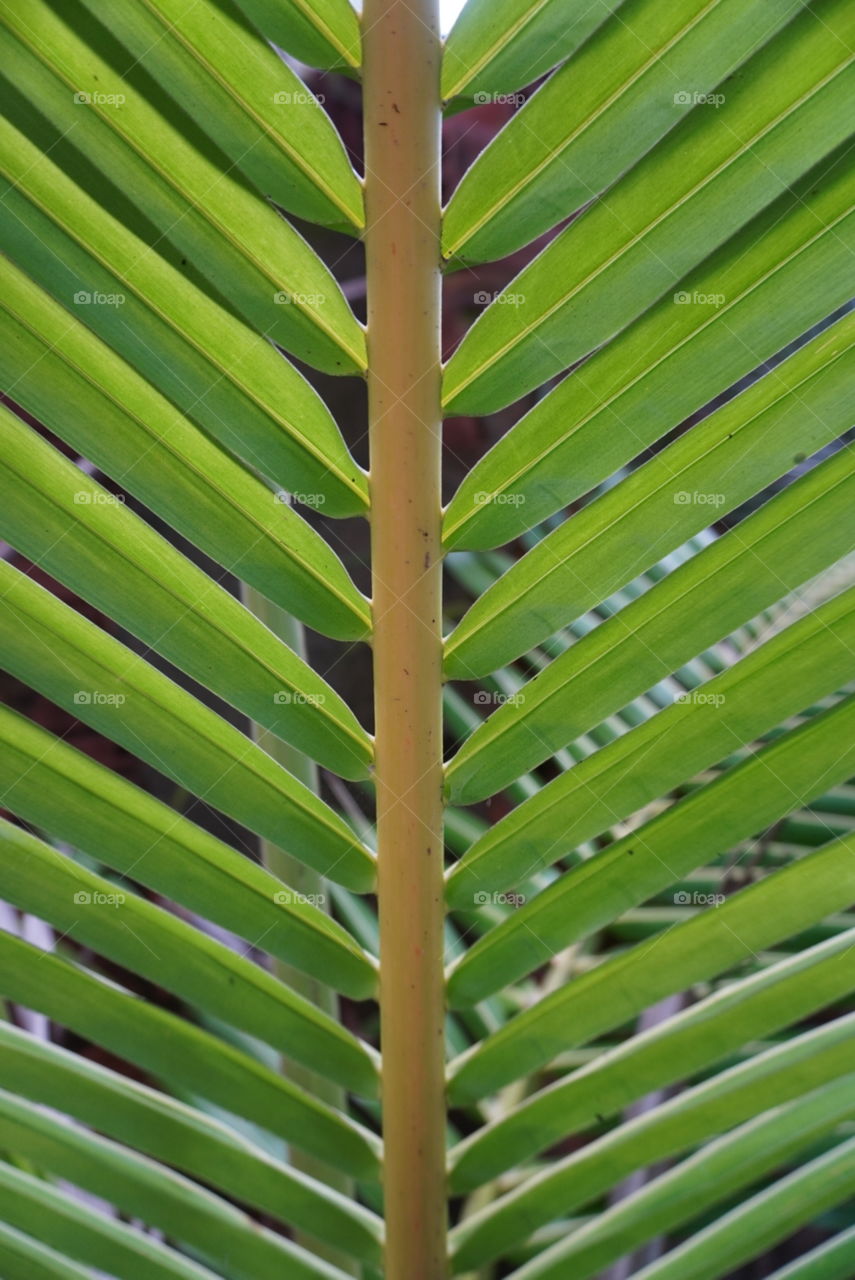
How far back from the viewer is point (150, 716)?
1.54 feet

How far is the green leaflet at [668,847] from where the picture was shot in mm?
445

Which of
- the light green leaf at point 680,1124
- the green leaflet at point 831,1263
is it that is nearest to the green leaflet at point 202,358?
the light green leaf at point 680,1124

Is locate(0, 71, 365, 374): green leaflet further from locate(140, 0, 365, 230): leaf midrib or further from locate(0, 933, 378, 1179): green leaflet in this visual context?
locate(0, 933, 378, 1179): green leaflet

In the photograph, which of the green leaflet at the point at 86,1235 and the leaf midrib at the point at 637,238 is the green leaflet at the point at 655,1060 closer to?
the green leaflet at the point at 86,1235

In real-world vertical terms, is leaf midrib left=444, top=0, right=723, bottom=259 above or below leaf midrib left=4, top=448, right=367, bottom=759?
above

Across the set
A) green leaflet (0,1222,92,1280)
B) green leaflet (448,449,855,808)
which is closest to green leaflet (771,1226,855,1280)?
green leaflet (448,449,855,808)

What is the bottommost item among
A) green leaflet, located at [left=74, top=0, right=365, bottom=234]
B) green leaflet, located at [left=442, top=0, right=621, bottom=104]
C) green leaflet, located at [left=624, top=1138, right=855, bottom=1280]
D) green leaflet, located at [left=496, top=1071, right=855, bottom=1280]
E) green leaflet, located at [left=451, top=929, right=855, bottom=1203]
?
green leaflet, located at [left=624, top=1138, right=855, bottom=1280]

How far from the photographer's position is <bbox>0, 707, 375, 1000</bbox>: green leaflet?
1.51 ft

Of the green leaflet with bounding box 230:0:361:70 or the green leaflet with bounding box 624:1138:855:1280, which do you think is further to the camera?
the green leaflet with bounding box 624:1138:855:1280

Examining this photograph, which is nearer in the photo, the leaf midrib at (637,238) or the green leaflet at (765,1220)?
the leaf midrib at (637,238)

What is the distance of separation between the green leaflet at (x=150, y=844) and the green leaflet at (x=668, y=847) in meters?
0.09

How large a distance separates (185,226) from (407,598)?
0.62 ft

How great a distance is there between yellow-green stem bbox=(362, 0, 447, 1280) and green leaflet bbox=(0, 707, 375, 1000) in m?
0.05

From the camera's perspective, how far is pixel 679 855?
0.47 m
